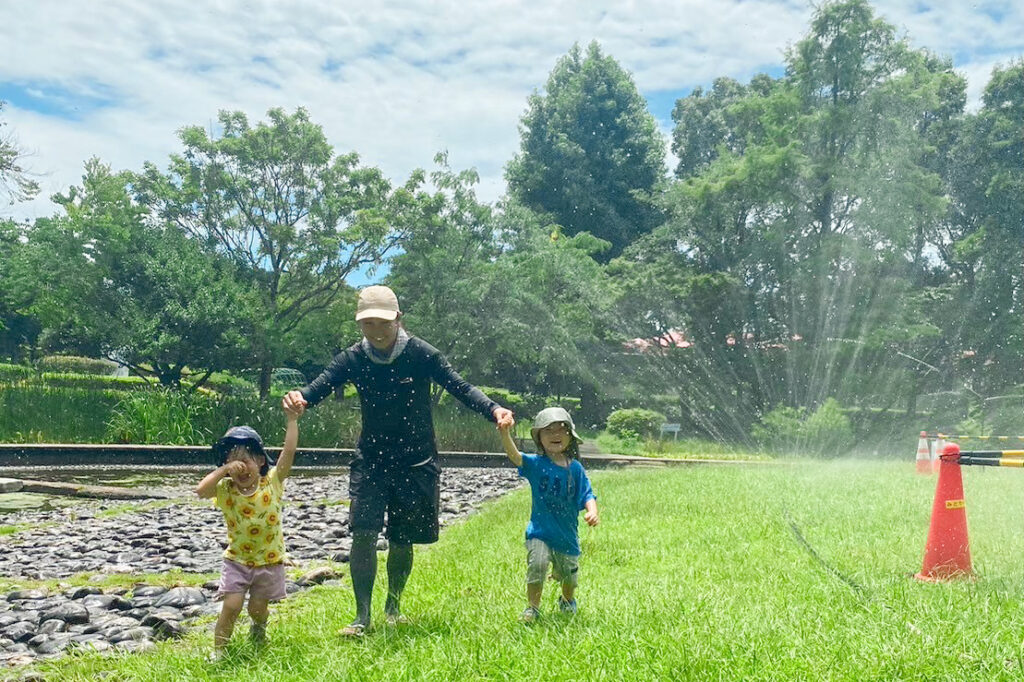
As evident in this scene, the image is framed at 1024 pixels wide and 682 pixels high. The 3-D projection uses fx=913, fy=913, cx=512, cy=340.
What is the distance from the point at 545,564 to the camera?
14.0 feet

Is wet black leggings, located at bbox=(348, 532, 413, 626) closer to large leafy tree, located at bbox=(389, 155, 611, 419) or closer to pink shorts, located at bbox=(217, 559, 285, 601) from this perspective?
pink shorts, located at bbox=(217, 559, 285, 601)

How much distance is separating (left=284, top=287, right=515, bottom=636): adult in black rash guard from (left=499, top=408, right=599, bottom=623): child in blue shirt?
0.30 m

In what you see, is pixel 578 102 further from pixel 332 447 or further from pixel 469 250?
pixel 332 447

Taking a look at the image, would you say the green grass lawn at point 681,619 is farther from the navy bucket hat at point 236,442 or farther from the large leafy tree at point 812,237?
the large leafy tree at point 812,237

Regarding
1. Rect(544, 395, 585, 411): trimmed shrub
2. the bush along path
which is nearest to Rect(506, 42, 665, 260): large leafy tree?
Rect(544, 395, 585, 411): trimmed shrub

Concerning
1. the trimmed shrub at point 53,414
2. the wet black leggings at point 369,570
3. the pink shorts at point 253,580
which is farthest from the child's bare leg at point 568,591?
the trimmed shrub at point 53,414

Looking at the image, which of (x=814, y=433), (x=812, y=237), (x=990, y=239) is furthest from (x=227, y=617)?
(x=990, y=239)

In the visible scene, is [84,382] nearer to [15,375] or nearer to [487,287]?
[15,375]

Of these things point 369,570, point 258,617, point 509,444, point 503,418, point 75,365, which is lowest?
point 258,617

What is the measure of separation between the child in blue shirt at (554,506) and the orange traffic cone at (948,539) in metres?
2.09

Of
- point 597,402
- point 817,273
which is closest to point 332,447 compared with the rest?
point 597,402

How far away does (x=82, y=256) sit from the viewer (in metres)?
22.4

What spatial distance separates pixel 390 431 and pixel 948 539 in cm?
324

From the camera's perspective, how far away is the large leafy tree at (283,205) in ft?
80.6
